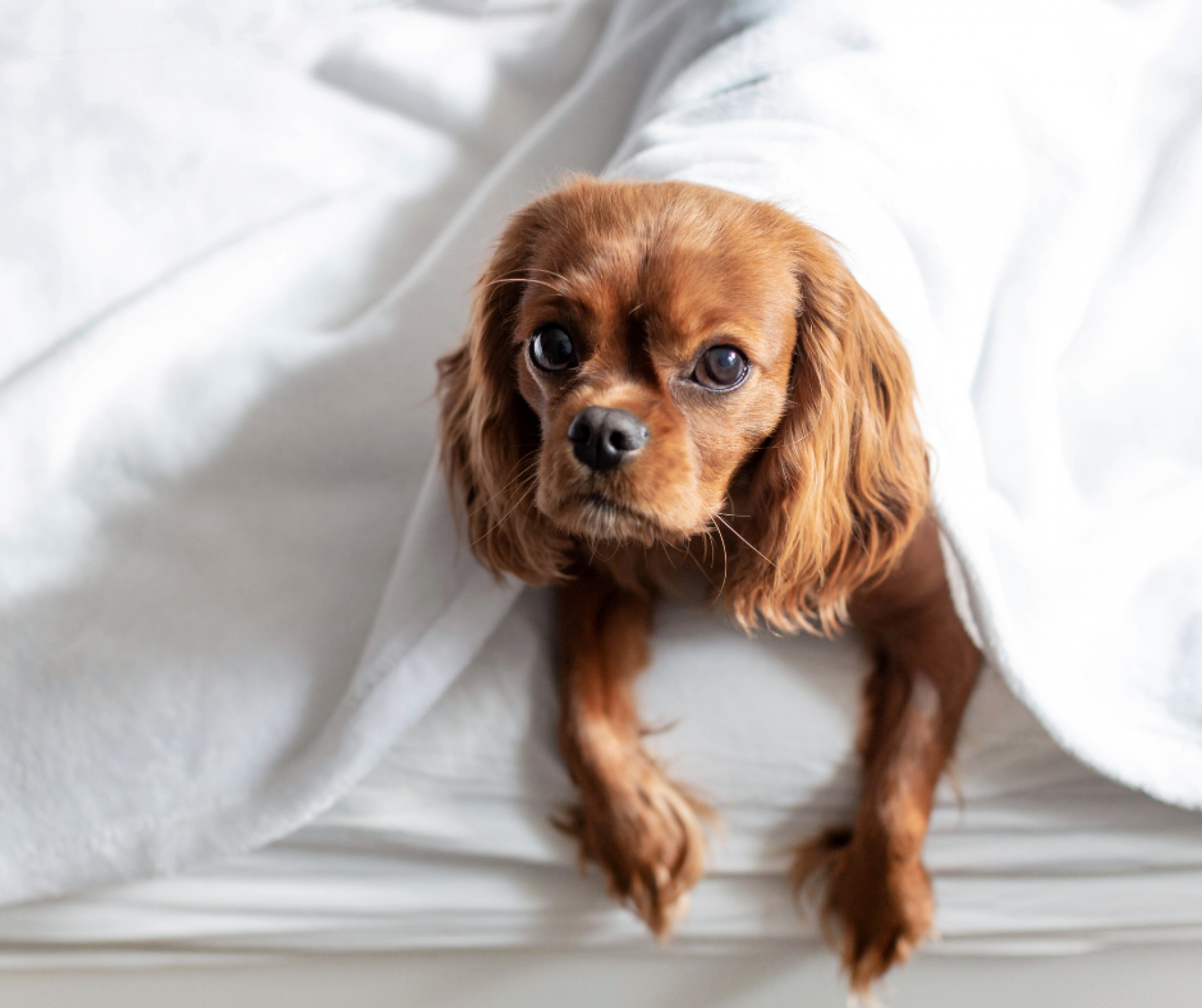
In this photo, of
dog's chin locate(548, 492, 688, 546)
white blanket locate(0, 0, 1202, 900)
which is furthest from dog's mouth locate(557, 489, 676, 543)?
white blanket locate(0, 0, 1202, 900)

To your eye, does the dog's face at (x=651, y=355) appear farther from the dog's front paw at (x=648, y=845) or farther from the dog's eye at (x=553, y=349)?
the dog's front paw at (x=648, y=845)

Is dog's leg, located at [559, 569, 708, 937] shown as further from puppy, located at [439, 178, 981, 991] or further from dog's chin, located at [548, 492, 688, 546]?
dog's chin, located at [548, 492, 688, 546]

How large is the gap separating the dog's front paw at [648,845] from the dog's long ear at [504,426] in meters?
0.27

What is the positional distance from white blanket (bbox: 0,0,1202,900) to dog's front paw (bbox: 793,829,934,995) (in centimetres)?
24

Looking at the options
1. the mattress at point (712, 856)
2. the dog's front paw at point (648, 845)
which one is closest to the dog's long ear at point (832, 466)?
the mattress at point (712, 856)

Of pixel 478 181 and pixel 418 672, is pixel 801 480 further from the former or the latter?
pixel 478 181

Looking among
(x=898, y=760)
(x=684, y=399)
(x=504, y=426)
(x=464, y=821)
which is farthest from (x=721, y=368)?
(x=464, y=821)

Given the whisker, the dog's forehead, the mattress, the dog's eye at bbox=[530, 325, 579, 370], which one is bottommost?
the mattress

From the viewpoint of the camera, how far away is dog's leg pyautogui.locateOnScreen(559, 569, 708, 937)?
1146 mm

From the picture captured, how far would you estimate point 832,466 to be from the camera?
1.02 metres

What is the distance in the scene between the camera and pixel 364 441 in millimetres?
1337

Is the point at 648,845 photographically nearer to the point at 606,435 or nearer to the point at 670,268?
the point at 606,435

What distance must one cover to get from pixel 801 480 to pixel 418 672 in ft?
1.63

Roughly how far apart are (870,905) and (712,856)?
186 mm
